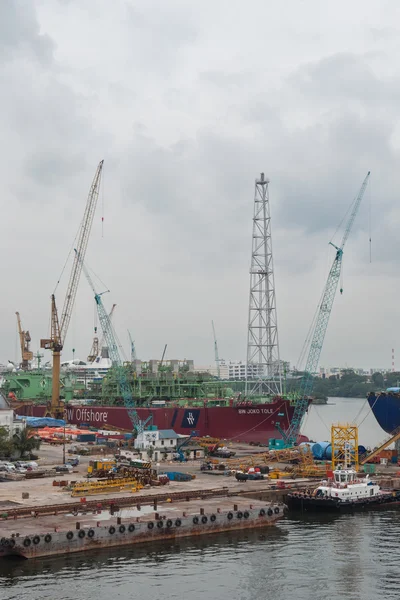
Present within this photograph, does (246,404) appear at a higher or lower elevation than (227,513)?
higher

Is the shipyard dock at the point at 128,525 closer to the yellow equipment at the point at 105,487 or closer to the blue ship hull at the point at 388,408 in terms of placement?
the yellow equipment at the point at 105,487

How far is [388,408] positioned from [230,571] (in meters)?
52.9

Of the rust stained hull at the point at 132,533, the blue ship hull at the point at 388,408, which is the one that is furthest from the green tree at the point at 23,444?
the blue ship hull at the point at 388,408

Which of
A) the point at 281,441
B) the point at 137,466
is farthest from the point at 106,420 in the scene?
the point at 137,466

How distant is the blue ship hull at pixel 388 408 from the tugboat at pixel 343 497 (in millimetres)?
30455

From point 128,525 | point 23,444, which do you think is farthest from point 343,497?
point 23,444

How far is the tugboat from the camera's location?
5112cm

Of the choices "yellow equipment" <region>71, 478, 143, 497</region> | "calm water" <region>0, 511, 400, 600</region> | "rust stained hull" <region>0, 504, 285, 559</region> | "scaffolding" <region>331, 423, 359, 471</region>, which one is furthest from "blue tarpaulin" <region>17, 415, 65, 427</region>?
"calm water" <region>0, 511, 400, 600</region>

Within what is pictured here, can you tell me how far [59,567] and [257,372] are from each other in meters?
62.4

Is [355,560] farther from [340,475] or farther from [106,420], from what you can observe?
[106,420]

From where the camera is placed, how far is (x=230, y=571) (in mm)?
36188

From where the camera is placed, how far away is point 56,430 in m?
98.1

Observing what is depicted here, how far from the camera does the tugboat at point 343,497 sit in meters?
51.1

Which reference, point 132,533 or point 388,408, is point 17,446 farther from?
point 388,408
